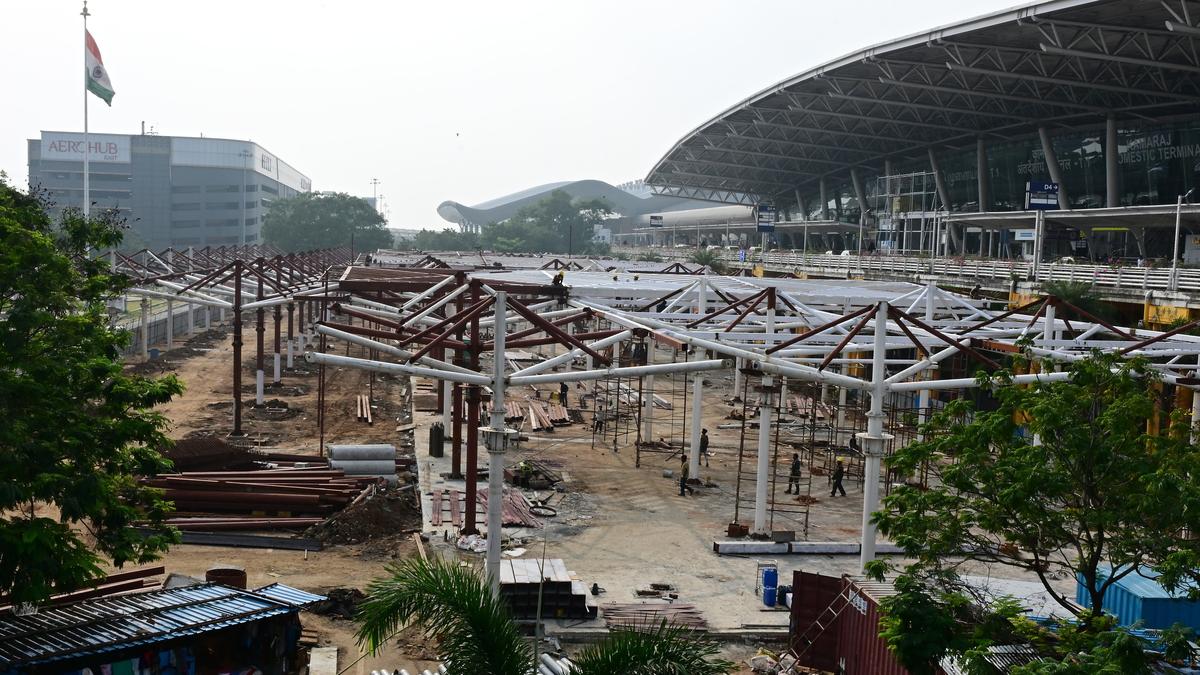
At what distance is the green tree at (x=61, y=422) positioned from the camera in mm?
11750

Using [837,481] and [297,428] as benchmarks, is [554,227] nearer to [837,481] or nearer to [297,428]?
[297,428]

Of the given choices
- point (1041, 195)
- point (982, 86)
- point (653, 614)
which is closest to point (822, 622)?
point (653, 614)

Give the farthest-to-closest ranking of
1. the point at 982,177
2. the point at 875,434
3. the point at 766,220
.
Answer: the point at 766,220 < the point at 982,177 < the point at 875,434

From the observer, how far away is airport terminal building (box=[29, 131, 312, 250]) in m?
136

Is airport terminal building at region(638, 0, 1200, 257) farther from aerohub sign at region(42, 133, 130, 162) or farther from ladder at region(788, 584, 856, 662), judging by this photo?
aerohub sign at region(42, 133, 130, 162)

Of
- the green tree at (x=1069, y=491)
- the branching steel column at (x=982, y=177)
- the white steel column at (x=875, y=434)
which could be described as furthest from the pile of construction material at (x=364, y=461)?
the branching steel column at (x=982, y=177)

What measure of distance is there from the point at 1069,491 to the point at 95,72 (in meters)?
57.3

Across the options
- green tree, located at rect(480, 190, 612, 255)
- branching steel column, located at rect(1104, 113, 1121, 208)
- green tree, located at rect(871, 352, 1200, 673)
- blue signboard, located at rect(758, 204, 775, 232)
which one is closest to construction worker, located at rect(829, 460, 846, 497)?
green tree, located at rect(871, 352, 1200, 673)

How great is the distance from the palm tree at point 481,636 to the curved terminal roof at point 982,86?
3427cm

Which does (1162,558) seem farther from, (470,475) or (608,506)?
(608,506)

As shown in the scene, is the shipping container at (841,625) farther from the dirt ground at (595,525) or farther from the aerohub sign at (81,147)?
the aerohub sign at (81,147)

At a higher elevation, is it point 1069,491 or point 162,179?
point 162,179

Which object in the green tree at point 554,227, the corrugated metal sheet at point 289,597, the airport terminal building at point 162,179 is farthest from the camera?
the green tree at point 554,227

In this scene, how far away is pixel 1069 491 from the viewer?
10.6 meters
